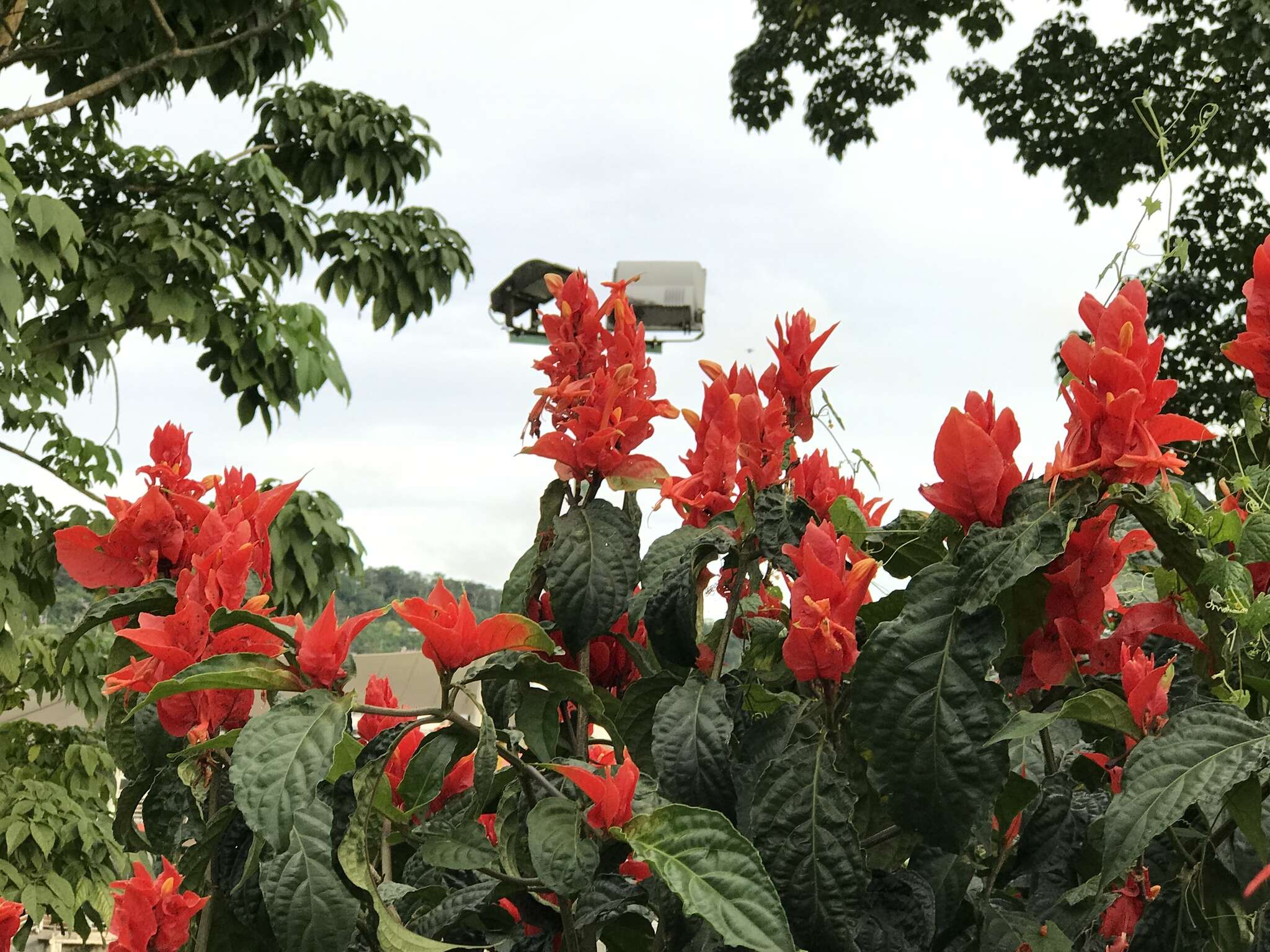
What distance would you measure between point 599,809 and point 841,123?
6294mm

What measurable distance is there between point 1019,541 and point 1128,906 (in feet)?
1.15

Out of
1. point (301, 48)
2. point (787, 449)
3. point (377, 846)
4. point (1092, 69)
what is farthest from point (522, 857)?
point (1092, 69)

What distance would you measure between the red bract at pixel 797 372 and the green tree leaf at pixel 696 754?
10.2 inches

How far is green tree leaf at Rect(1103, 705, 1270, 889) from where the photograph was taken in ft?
1.61

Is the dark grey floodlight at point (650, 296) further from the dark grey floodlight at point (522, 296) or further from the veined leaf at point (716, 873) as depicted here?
the veined leaf at point (716, 873)

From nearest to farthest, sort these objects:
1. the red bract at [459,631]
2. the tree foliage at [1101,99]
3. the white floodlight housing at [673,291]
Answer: the red bract at [459,631]
the white floodlight housing at [673,291]
the tree foliage at [1101,99]

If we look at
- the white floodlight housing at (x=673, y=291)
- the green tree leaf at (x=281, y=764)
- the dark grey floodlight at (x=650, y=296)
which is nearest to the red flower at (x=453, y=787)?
the green tree leaf at (x=281, y=764)

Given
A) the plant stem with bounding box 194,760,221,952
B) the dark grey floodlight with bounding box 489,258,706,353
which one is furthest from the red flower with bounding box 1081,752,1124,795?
the dark grey floodlight with bounding box 489,258,706,353

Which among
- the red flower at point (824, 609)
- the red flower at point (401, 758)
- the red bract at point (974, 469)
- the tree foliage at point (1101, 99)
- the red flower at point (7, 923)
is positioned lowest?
the red flower at point (7, 923)

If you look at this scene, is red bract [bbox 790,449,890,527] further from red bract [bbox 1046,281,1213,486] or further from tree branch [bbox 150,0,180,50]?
tree branch [bbox 150,0,180,50]

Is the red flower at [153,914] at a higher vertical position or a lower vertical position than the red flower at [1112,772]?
lower

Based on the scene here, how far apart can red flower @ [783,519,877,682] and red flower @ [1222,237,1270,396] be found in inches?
10.1

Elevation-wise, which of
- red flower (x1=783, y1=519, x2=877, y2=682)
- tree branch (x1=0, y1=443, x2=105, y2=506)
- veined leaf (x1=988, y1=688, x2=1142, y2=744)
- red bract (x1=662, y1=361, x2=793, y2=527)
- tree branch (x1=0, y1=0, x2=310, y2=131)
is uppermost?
tree branch (x1=0, y1=0, x2=310, y2=131)

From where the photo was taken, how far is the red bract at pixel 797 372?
2.59 feet
